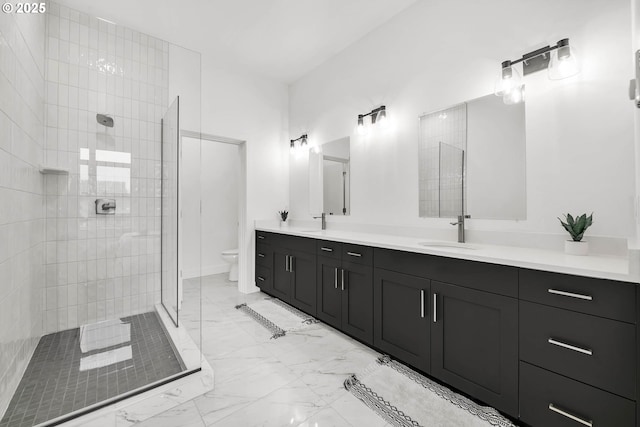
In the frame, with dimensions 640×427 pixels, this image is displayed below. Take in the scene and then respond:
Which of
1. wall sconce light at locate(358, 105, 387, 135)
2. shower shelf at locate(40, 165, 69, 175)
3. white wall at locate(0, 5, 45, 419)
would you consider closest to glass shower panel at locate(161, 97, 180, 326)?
shower shelf at locate(40, 165, 69, 175)

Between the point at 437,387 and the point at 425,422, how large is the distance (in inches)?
12.1

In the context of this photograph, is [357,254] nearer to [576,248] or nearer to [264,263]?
[576,248]

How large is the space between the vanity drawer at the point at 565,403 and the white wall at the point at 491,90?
847 mm

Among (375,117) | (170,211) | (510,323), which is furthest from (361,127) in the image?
(510,323)

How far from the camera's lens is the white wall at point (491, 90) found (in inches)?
59.4

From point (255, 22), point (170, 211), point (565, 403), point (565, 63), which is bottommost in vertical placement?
point (565, 403)

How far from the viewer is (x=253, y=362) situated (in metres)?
1.98

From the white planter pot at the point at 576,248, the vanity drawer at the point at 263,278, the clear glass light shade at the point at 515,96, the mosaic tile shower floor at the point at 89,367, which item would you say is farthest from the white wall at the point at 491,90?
the mosaic tile shower floor at the point at 89,367

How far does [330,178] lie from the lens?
3.38 meters

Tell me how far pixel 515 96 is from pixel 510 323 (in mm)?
1449

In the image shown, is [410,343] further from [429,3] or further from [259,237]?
[429,3]

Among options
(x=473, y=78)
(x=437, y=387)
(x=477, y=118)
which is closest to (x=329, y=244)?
(x=437, y=387)

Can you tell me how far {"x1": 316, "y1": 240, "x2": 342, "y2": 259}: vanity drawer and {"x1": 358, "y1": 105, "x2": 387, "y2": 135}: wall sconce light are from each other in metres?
1.24

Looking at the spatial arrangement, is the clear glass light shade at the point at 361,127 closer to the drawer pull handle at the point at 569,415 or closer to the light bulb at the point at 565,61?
the light bulb at the point at 565,61
